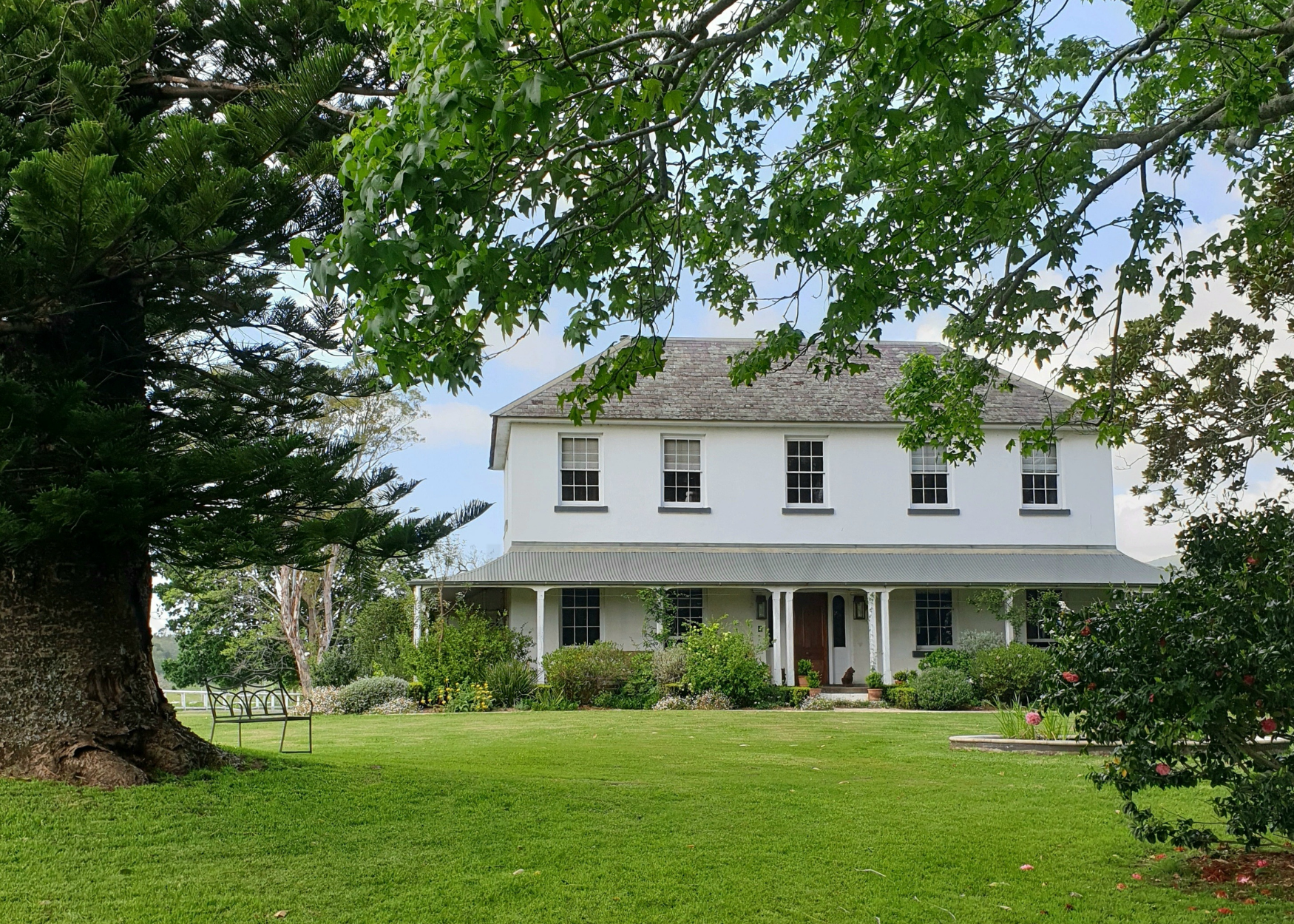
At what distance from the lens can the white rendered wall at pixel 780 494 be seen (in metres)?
22.9

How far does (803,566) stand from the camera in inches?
888

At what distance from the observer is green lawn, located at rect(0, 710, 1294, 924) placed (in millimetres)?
5680

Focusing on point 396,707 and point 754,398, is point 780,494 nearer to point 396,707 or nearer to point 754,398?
point 754,398

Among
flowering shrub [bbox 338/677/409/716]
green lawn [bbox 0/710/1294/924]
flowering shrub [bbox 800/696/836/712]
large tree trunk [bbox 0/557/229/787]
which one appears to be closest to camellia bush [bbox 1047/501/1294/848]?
green lawn [bbox 0/710/1294/924]

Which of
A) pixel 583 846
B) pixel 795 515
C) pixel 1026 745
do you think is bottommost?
pixel 1026 745

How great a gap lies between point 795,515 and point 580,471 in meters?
4.91

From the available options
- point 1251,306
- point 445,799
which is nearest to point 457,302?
point 445,799

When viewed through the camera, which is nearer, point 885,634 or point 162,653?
point 885,634

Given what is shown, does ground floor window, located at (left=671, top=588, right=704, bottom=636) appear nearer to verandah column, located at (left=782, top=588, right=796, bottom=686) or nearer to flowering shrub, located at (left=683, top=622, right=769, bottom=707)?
verandah column, located at (left=782, top=588, right=796, bottom=686)

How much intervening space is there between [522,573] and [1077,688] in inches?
619

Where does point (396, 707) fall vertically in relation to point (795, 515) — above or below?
below

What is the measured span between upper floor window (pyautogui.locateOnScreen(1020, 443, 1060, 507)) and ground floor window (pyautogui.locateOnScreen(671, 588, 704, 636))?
7.86 meters

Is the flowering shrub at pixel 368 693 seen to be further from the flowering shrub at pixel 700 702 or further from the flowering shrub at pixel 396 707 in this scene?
the flowering shrub at pixel 700 702

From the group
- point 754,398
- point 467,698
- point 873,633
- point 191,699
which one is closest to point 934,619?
point 873,633
